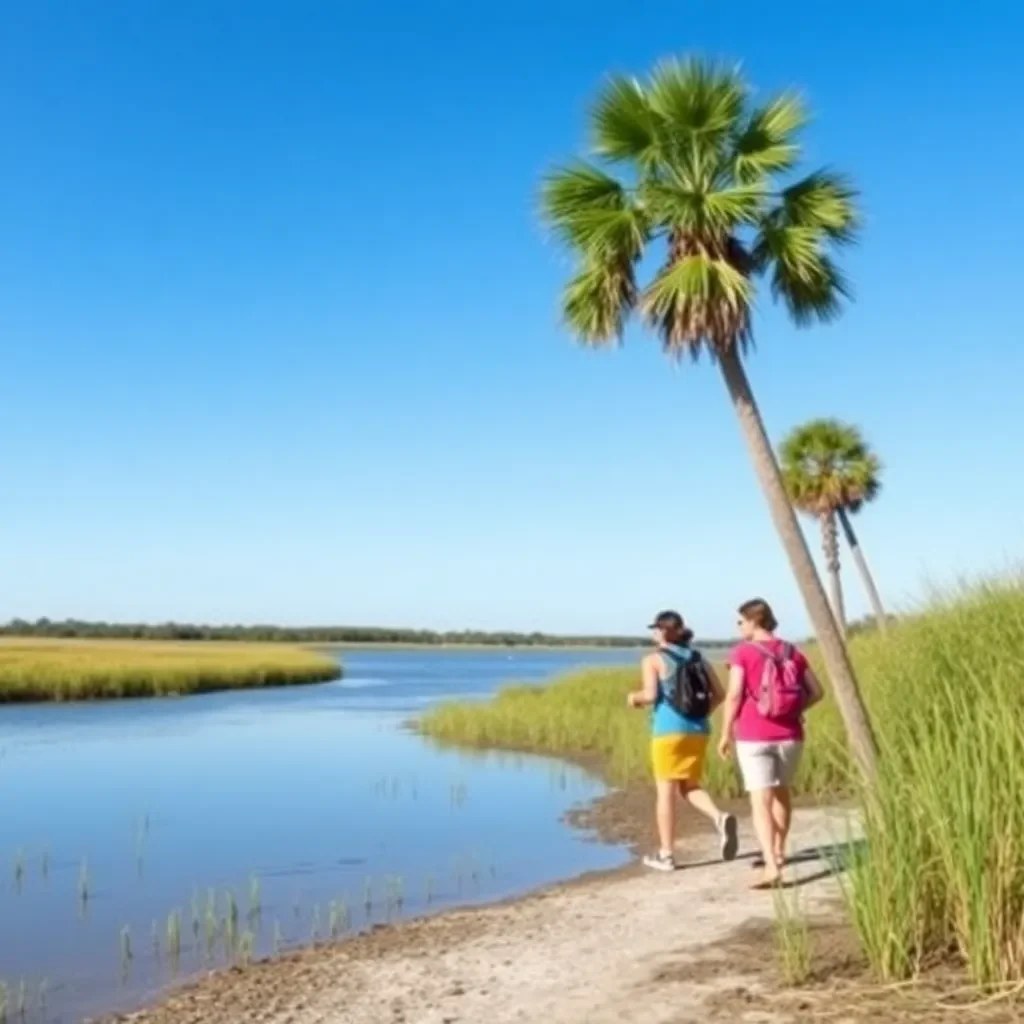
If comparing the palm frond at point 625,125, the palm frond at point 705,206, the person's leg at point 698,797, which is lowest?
the person's leg at point 698,797

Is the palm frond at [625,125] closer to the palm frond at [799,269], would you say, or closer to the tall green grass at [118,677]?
the palm frond at [799,269]

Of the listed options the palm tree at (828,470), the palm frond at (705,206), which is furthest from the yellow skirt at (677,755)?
the palm tree at (828,470)

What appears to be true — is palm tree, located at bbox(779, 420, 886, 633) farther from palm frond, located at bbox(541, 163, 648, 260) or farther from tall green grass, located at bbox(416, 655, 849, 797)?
palm frond, located at bbox(541, 163, 648, 260)

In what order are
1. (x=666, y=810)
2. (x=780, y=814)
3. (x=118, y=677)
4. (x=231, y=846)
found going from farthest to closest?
(x=118, y=677) < (x=231, y=846) < (x=666, y=810) < (x=780, y=814)

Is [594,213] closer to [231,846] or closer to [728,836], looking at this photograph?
[728,836]

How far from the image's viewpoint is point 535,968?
26.1ft

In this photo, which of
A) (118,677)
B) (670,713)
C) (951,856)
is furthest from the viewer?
(118,677)

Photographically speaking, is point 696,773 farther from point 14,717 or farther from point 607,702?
point 14,717

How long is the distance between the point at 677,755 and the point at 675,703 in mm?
476

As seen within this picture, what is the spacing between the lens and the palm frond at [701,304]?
41.4 feet

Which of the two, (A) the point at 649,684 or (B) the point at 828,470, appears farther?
(B) the point at 828,470

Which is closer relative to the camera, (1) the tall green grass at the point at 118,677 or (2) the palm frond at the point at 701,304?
(2) the palm frond at the point at 701,304

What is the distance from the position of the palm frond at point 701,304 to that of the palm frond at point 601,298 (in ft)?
1.40

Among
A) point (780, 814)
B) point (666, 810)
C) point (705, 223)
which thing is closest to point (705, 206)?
point (705, 223)
